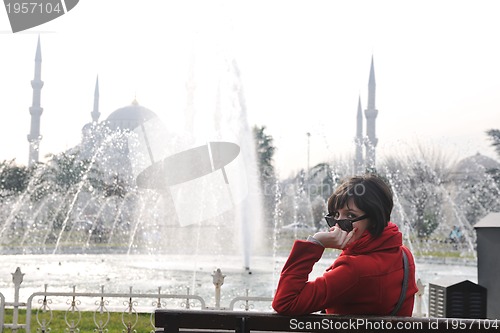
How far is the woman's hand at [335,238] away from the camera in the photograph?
250 centimetres

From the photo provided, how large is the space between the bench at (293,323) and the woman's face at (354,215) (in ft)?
1.12

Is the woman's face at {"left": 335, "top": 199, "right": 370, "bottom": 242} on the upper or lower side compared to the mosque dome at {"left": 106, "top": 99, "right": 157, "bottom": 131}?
lower

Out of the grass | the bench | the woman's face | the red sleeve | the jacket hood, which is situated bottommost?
the grass

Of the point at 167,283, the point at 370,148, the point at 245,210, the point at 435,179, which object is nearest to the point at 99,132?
the point at 370,148

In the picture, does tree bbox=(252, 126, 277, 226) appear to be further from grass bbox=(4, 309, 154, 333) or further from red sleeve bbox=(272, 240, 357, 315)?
red sleeve bbox=(272, 240, 357, 315)

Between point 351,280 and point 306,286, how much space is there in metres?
0.18

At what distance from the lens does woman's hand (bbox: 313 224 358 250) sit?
98.3 inches

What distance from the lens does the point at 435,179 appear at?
158 ft

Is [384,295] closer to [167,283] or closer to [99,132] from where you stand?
[167,283]

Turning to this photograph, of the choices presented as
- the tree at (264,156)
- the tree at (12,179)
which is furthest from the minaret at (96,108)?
the tree at (264,156)

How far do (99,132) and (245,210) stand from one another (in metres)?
72.3

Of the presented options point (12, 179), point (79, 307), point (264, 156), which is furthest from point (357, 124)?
point (79, 307)

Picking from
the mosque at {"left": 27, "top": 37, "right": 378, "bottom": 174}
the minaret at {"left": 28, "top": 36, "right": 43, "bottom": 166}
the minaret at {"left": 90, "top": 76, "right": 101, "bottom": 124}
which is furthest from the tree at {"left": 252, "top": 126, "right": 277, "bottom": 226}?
the minaret at {"left": 90, "top": 76, "right": 101, "bottom": 124}

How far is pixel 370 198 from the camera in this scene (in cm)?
255
